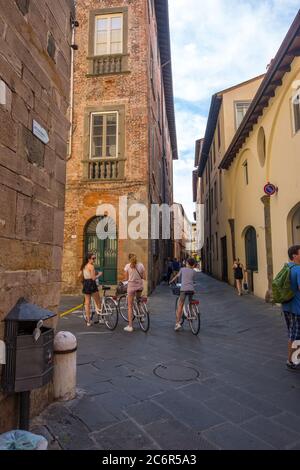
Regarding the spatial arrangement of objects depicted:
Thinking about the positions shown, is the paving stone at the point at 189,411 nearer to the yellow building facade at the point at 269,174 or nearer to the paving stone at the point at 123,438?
the paving stone at the point at 123,438

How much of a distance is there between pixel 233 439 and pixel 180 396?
0.95 metres

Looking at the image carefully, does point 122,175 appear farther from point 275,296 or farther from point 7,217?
point 7,217

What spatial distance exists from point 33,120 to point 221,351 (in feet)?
14.7

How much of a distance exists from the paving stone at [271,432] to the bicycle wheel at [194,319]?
3.56 m

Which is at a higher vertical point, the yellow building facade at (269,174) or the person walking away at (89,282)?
the yellow building facade at (269,174)

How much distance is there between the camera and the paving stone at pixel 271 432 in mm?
2691

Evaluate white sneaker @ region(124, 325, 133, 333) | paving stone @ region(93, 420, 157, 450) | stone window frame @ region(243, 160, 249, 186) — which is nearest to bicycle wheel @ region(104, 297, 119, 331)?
white sneaker @ region(124, 325, 133, 333)

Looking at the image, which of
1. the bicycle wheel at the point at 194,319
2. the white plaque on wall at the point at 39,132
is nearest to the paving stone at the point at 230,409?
the bicycle wheel at the point at 194,319

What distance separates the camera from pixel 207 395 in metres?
3.62

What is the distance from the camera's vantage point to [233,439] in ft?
8.93

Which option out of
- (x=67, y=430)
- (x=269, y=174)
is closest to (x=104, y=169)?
(x=269, y=174)

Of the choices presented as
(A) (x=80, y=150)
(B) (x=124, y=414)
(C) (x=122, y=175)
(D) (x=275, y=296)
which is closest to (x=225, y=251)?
(C) (x=122, y=175)

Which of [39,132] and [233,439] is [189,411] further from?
[39,132]

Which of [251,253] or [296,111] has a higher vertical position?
[296,111]
